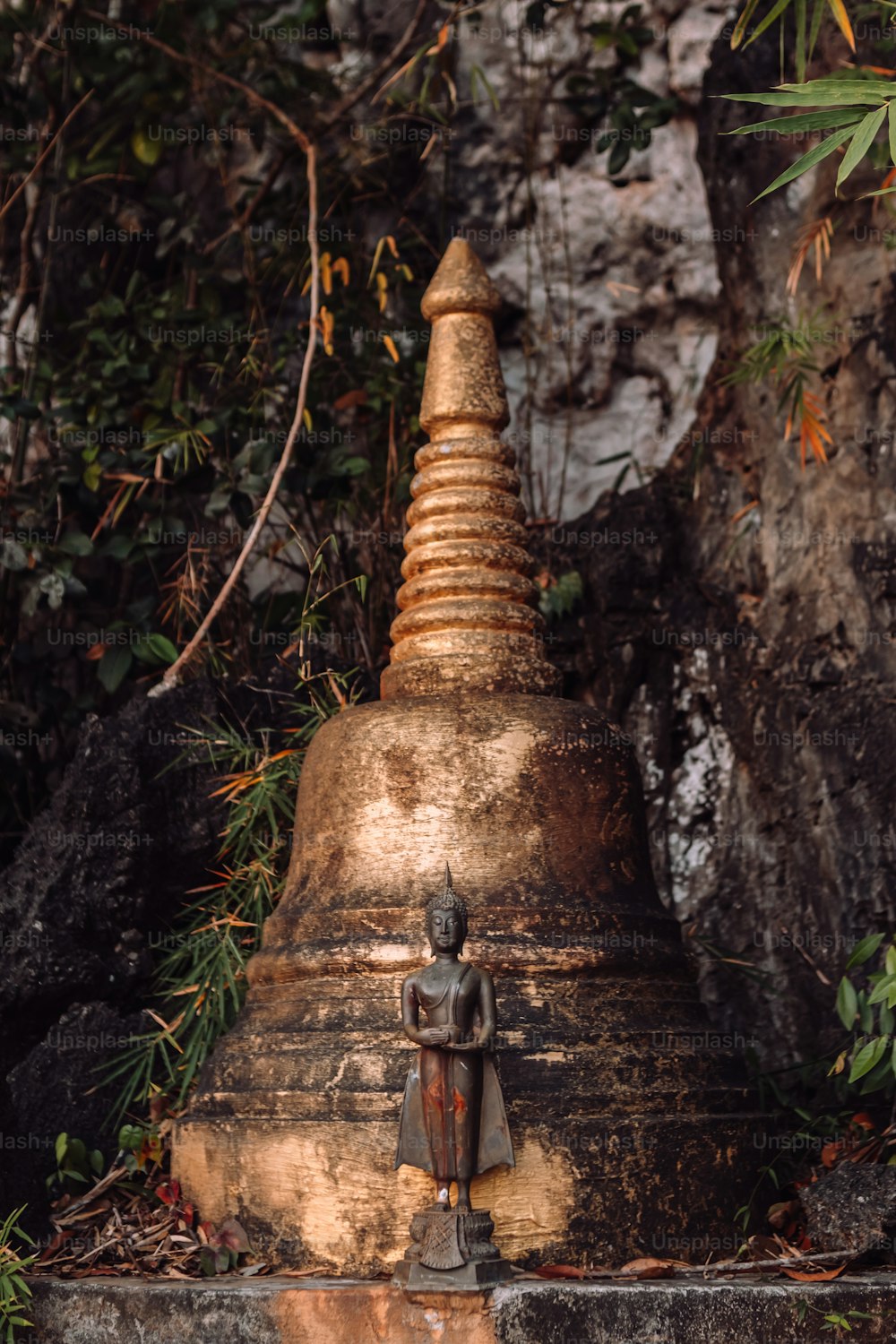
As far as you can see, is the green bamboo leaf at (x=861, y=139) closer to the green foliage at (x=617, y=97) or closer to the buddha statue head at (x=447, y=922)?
the buddha statue head at (x=447, y=922)

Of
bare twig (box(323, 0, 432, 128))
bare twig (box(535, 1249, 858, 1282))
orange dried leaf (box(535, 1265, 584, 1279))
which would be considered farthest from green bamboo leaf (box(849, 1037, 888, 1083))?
bare twig (box(323, 0, 432, 128))

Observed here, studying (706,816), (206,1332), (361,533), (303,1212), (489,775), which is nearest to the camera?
(206,1332)

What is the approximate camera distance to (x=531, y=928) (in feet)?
12.2

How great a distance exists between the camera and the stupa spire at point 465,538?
418 centimetres

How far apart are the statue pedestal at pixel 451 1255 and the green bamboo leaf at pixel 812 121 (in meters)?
2.34

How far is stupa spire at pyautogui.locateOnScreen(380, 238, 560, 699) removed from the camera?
165 inches

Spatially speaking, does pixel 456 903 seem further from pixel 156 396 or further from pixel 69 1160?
pixel 156 396

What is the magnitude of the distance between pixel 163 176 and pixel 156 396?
1871 mm

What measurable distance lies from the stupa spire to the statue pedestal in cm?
144

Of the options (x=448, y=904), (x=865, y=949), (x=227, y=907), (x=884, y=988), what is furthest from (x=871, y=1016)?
(x=227, y=907)

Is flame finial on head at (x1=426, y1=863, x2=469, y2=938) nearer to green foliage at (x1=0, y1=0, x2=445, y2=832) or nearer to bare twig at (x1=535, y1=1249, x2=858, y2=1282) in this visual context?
bare twig at (x1=535, y1=1249, x2=858, y2=1282)

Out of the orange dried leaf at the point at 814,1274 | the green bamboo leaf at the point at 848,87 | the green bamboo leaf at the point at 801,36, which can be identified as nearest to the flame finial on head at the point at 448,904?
the orange dried leaf at the point at 814,1274

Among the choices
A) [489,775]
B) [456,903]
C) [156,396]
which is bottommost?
[456,903]

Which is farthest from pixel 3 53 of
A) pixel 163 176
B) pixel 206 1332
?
pixel 206 1332
